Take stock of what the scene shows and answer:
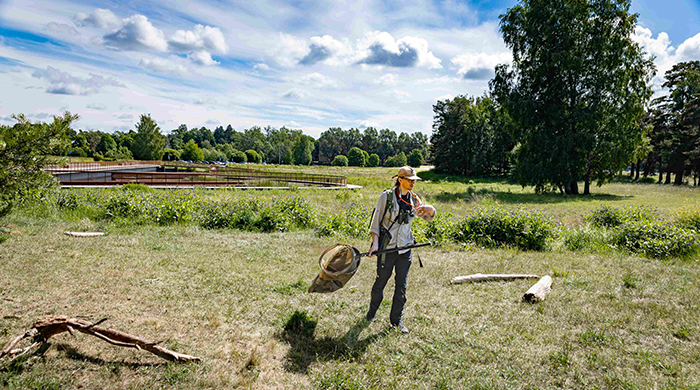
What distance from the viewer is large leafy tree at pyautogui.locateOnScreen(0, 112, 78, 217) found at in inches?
179

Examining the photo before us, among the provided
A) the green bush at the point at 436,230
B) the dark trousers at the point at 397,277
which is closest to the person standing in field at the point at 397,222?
the dark trousers at the point at 397,277

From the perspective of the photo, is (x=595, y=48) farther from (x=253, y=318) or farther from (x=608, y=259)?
(x=253, y=318)

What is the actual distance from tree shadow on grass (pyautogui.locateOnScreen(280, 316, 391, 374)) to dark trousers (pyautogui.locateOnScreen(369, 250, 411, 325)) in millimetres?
255

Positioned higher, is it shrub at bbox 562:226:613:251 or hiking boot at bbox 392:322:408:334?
shrub at bbox 562:226:613:251

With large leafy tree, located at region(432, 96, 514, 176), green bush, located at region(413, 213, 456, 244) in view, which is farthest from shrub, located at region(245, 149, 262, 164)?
green bush, located at region(413, 213, 456, 244)

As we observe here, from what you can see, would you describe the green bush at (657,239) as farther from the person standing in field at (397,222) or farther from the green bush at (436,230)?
the person standing in field at (397,222)

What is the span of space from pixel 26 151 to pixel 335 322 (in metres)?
4.55

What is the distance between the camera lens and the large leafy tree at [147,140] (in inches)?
2621

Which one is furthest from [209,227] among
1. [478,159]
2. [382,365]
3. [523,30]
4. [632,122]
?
[478,159]

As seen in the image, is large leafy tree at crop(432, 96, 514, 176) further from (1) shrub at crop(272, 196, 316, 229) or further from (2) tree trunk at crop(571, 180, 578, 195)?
(1) shrub at crop(272, 196, 316, 229)

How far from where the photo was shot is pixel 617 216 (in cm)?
1172

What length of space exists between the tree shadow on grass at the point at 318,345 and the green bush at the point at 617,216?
33.8ft

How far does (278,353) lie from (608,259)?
817cm

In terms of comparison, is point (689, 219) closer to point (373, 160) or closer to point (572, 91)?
point (572, 91)
